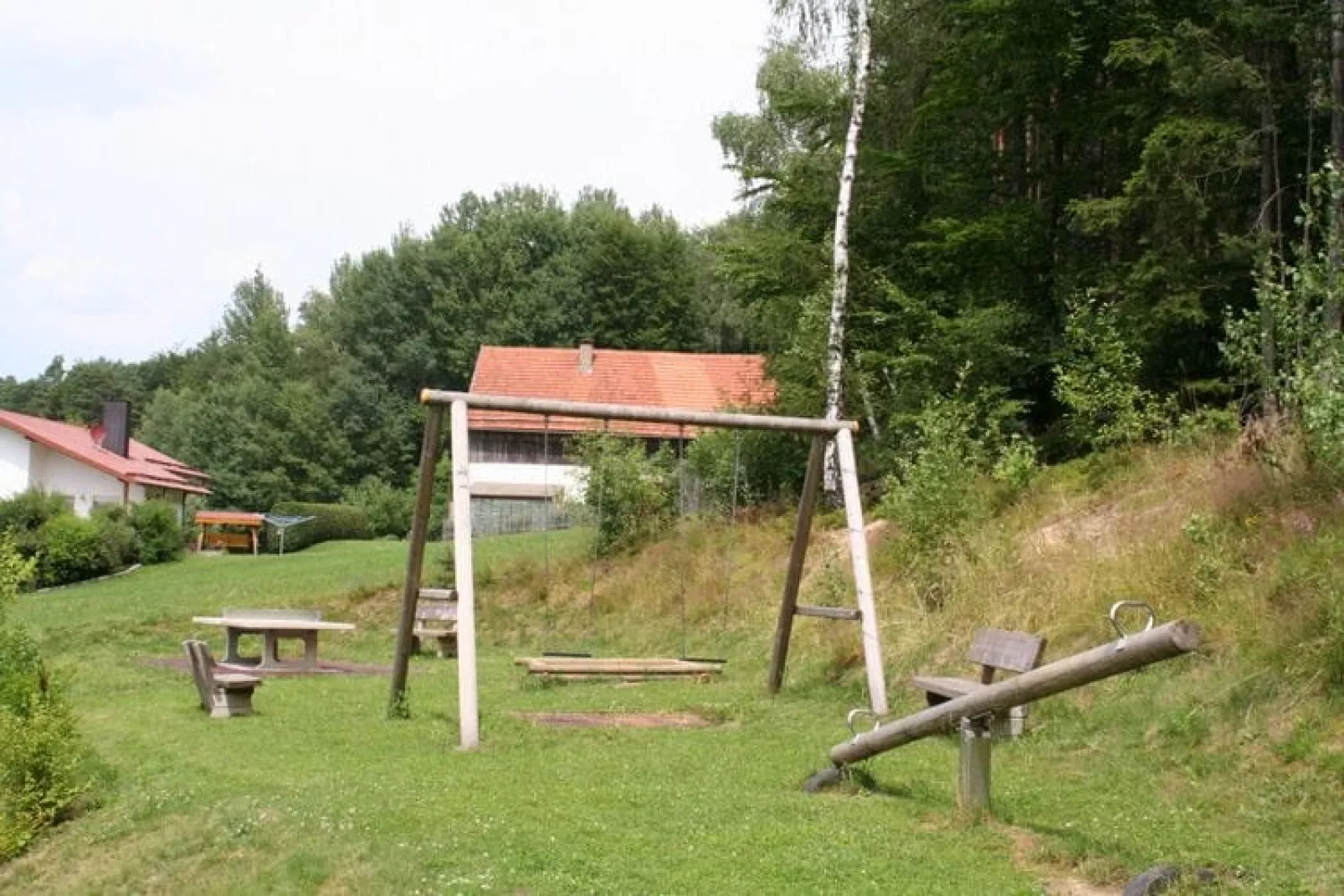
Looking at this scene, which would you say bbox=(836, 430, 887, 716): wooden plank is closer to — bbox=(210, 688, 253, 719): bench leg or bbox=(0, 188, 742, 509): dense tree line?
bbox=(210, 688, 253, 719): bench leg

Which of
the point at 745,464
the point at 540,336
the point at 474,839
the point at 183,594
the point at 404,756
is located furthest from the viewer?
the point at 540,336

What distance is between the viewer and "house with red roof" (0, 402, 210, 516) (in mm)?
46656

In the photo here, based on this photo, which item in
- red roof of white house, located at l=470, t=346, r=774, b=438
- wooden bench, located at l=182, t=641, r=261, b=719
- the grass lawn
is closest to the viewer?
the grass lawn

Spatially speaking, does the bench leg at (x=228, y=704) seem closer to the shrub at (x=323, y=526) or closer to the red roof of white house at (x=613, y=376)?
the red roof of white house at (x=613, y=376)

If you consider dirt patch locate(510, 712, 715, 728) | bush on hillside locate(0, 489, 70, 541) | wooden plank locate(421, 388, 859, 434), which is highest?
wooden plank locate(421, 388, 859, 434)

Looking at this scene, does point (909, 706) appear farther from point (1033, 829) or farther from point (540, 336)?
point (540, 336)

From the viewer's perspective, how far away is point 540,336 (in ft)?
202

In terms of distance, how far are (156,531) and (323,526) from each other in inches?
448

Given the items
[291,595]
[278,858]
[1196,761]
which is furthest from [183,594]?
[1196,761]

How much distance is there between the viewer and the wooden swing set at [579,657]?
10117 millimetres

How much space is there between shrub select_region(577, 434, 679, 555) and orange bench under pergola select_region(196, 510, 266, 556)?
32412mm

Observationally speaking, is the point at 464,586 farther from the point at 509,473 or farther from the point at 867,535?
the point at 509,473

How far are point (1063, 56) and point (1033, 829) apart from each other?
52.0 feet

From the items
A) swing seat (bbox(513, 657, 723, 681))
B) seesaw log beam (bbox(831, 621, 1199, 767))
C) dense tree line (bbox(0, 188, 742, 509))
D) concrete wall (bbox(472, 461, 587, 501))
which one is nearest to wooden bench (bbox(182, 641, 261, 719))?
swing seat (bbox(513, 657, 723, 681))
